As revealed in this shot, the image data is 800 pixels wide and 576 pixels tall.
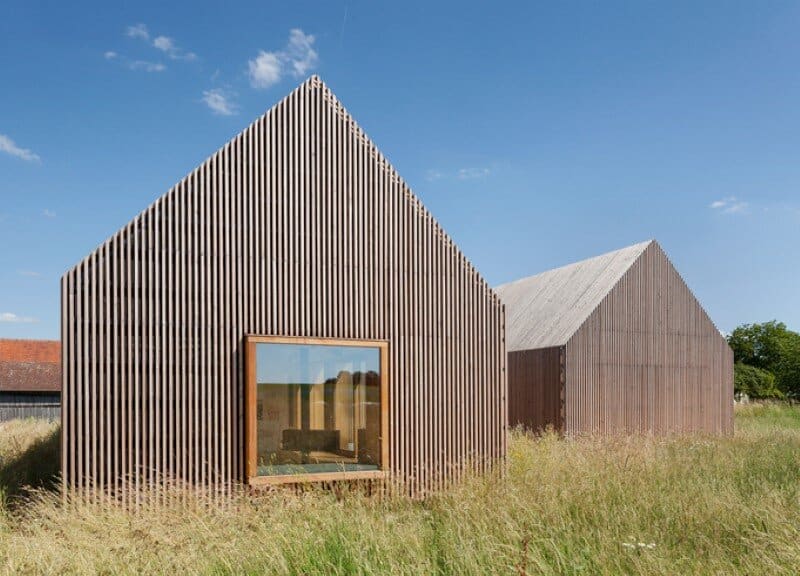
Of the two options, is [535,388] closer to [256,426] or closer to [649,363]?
[649,363]

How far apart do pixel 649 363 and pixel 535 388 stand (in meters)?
2.92

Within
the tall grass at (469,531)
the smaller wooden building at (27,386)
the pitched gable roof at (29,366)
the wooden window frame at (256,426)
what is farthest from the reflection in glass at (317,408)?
the pitched gable roof at (29,366)

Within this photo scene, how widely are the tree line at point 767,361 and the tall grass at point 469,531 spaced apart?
3399 centimetres

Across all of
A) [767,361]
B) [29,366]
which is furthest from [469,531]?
[767,361]

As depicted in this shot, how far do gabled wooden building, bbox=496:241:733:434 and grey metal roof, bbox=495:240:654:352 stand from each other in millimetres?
42

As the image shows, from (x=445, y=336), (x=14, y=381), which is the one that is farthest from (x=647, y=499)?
(x=14, y=381)

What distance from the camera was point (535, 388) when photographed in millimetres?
18453

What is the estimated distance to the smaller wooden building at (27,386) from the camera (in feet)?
93.3

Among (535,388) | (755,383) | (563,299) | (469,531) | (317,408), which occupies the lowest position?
(755,383)

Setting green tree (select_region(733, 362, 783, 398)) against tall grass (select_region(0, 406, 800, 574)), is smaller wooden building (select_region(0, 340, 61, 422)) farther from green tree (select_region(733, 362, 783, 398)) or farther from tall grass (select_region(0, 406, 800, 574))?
green tree (select_region(733, 362, 783, 398))

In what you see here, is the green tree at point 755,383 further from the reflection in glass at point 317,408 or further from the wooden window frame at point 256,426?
the reflection in glass at point 317,408

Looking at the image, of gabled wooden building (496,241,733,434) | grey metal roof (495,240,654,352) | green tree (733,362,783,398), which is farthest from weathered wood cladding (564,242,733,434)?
green tree (733,362,783,398)

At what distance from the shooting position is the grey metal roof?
59.9 ft

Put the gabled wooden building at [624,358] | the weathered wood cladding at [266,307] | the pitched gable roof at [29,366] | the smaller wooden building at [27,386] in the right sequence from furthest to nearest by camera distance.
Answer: the pitched gable roof at [29,366], the smaller wooden building at [27,386], the gabled wooden building at [624,358], the weathered wood cladding at [266,307]
